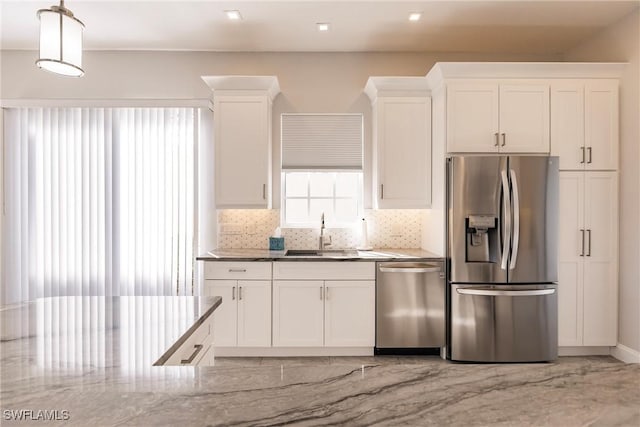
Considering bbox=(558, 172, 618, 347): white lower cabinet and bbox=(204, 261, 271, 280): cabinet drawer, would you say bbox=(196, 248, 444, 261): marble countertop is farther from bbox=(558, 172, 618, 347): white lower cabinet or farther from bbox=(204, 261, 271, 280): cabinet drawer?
bbox=(558, 172, 618, 347): white lower cabinet

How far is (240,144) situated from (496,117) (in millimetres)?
2284

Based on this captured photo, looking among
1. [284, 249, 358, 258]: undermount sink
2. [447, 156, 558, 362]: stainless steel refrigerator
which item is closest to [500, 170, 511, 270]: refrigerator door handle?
[447, 156, 558, 362]: stainless steel refrigerator

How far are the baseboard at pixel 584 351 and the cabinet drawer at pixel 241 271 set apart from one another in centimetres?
272

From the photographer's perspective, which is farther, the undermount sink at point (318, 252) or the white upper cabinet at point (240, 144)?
the undermount sink at point (318, 252)

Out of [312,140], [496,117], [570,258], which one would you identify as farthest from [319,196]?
[570,258]

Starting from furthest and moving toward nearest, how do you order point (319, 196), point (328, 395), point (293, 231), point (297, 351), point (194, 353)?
point (319, 196) < point (293, 231) < point (297, 351) < point (194, 353) < point (328, 395)

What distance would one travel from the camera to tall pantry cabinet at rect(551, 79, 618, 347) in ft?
11.4

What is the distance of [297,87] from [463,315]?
8.89 ft

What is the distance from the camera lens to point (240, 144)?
3816 mm

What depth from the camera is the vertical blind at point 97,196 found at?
4.12 m

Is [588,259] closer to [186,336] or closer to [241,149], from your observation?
[241,149]

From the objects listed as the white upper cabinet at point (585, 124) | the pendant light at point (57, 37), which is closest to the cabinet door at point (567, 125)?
the white upper cabinet at point (585, 124)

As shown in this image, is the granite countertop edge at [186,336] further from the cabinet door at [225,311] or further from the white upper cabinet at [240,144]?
the white upper cabinet at [240,144]

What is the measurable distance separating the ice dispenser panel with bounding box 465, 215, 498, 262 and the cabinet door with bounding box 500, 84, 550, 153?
674mm
